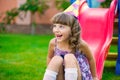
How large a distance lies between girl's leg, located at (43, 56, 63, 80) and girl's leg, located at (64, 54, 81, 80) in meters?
0.06

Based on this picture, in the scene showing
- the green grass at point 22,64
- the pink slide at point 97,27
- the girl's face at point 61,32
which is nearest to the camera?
the girl's face at point 61,32

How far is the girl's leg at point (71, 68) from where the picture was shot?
2.57m

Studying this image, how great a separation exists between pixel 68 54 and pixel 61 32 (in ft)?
0.62

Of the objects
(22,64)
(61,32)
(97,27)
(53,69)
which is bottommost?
(22,64)

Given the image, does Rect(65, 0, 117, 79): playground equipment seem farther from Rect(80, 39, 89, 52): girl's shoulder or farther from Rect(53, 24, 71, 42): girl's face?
Rect(53, 24, 71, 42): girl's face

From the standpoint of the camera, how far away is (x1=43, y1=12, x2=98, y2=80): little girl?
2602mm

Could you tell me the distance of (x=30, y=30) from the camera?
12.5m

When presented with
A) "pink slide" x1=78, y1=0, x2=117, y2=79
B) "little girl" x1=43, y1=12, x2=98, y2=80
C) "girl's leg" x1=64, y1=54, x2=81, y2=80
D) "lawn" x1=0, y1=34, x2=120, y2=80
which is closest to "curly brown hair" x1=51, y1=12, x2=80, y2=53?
"little girl" x1=43, y1=12, x2=98, y2=80

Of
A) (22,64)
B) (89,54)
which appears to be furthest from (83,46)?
(22,64)

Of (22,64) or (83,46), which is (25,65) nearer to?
(22,64)

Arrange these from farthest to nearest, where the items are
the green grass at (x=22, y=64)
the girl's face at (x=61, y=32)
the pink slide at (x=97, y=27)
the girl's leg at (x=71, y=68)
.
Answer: the green grass at (x=22, y=64)
the pink slide at (x=97, y=27)
the girl's face at (x=61, y=32)
the girl's leg at (x=71, y=68)

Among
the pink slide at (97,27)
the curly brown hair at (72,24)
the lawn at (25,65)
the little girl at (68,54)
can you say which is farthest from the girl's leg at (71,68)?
the lawn at (25,65)

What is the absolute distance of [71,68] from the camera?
259cm

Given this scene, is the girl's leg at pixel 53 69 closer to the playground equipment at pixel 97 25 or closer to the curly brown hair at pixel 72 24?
the curly brown hair at pixel 72 24
